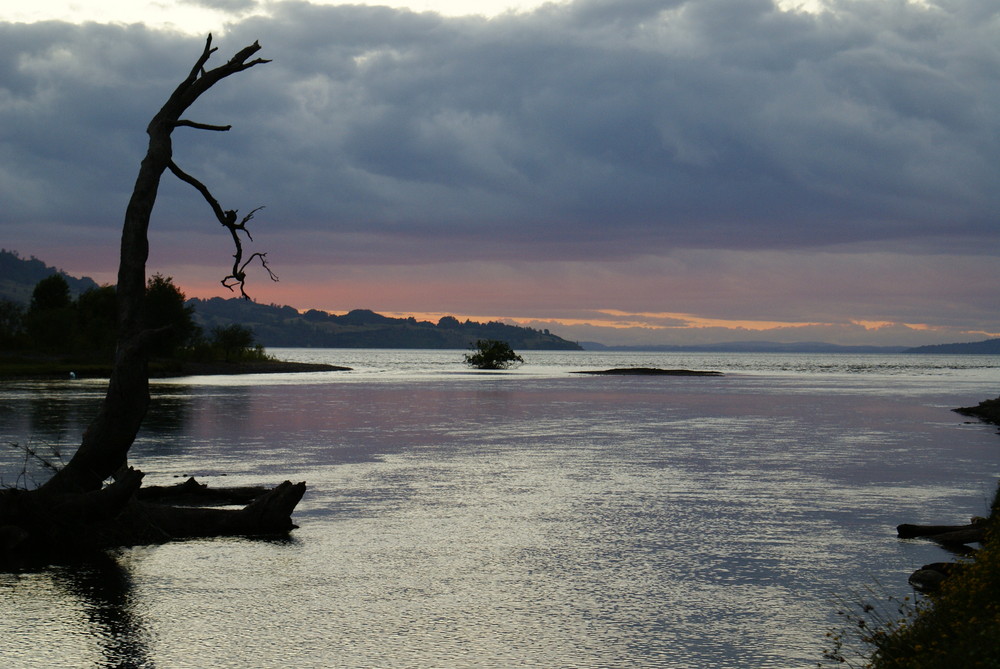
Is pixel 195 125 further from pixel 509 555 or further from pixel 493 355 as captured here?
pixel 493 355

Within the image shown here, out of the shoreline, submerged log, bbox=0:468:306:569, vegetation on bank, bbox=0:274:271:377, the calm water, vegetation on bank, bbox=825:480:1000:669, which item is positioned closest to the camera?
vegetation on bank, bbox=825:480:1000:669

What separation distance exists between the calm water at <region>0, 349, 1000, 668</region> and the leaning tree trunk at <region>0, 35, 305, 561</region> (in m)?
0.95

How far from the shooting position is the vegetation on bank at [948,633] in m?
8.73

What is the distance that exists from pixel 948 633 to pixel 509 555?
9.04 meters

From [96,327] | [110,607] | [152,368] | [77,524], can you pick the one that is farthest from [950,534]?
[96,327]

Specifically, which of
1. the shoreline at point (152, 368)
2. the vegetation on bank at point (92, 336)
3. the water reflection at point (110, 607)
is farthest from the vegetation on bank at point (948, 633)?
the vegetation on bank at point (92, 336)

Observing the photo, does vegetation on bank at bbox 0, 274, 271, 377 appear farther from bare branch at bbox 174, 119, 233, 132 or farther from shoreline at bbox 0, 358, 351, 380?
bare branch at bbox 174, 119, 233, 132

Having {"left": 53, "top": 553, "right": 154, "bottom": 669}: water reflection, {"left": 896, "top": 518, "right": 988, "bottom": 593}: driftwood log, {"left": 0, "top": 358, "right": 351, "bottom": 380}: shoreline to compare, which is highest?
{"left": 0, "top": 358, "right": 351, "bottom": 380}: shoreline

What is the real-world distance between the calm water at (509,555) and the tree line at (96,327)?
109 meters

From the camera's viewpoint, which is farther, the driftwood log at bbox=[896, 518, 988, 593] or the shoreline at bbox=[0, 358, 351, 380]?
the shoreline at bbox=[0, 358, 351, 380]

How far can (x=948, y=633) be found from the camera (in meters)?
10.4

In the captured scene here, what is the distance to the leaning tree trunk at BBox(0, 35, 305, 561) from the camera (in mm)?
18391

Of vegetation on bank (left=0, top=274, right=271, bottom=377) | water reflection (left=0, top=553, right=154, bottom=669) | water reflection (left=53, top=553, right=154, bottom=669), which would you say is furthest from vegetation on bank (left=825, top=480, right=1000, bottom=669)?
vegetation on bank (left=0, top=274, right=271, bottom=377)

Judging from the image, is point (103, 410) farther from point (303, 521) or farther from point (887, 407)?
point (887, 407)
